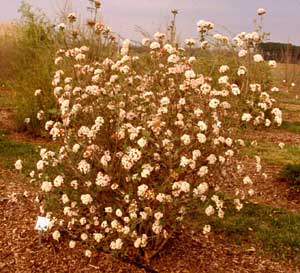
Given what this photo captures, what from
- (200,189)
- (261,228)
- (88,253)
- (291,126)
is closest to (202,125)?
(200,189)

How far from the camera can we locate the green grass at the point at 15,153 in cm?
701

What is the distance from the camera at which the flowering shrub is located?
376 cm

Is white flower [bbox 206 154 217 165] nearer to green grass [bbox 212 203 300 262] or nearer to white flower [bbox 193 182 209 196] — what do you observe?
white flower [bbox 193 182 209 196]

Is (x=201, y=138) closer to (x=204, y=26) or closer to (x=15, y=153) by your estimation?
(x=204, y=26)

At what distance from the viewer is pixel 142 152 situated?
3807 mm

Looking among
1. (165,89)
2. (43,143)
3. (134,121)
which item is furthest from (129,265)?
(43,143)

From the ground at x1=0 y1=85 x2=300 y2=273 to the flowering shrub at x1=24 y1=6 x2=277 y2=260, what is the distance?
0.22 m

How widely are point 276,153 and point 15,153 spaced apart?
13.2ft

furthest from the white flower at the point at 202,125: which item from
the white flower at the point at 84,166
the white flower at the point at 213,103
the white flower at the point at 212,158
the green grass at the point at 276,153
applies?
the green grass at the point at 276,153

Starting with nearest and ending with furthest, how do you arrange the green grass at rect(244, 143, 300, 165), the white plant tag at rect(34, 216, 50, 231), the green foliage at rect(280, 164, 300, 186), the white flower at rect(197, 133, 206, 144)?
the white flower at rect(197, 133, 206, 144) → the white plant tag at rect(34, 216, 50, 231) → the green foliage at rect(280, 164, 300, 186) → the green grass at rect(244, 143, 300, 165)

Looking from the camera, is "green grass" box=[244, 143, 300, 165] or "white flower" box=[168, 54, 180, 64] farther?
"green grass" box=[244, 143, 300, 165]

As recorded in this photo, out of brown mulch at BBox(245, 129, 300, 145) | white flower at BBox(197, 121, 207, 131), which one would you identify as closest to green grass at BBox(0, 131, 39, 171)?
white flower at BBox(197, 121, 207, 131)

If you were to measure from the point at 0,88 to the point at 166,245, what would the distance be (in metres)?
11.4

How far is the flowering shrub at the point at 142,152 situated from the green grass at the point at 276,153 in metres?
3.81
